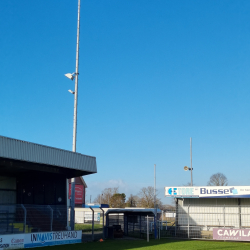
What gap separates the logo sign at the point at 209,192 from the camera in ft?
99.9

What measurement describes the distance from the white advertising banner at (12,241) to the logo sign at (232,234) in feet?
43.3

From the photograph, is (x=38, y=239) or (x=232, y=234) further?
(x=232, y=234)

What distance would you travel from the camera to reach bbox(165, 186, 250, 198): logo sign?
30441 millimetres

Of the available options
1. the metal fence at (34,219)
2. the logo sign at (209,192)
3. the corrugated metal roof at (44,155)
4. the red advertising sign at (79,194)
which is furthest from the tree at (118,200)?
the corrugated metal roof at (44,155)

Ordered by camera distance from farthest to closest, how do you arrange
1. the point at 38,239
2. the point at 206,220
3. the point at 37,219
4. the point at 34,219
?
→ the point at 206,220, the point at 34,219, the point at 37,219, the point at 38,239

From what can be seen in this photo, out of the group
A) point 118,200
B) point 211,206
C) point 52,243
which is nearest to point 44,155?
point 52,243

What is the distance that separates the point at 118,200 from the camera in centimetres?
9475

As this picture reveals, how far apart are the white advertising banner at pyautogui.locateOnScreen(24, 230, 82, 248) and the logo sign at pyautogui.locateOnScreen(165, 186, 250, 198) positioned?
1052cm

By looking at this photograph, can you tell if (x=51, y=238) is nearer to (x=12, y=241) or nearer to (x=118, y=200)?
(x=12, y=241)

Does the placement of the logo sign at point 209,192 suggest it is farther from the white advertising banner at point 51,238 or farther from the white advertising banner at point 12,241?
the white advertising banner at point 12,241

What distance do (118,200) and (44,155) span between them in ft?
241

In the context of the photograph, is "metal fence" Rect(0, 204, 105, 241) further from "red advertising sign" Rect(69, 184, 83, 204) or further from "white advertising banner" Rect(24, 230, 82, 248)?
"red advertising sign" Rect(69, 184, 83, 204)

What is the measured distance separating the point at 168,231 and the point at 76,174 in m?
9.83

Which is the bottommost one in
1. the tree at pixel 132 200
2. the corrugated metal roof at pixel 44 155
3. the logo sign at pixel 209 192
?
the tree at pixel 132 200
